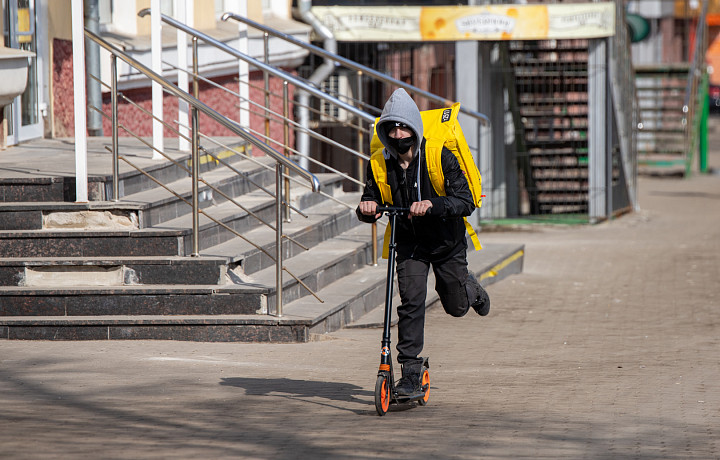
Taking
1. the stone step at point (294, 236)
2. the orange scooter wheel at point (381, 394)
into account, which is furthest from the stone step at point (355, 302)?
the orange scooter wheel at point (381, 394)

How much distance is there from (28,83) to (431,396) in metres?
5.83

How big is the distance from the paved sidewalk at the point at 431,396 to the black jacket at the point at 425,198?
775 mm

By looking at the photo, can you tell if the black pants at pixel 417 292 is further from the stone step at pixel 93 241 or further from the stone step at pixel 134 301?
the stone step at pixel 93 241

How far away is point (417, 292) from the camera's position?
19.5ft

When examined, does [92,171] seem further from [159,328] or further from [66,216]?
[159,328]

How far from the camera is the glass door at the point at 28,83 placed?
10211 millimetres

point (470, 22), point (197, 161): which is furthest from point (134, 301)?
point (470, 22)

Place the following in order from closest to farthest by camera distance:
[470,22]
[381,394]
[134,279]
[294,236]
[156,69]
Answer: [381,394]
[134,279]
[294,236]
[156,69]
[470,22]

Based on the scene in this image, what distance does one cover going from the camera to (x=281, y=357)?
7188 millimetres

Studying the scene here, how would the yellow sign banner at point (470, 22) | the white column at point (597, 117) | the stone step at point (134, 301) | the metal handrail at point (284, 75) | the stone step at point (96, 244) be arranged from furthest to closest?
the white column at point (597, 117), the yellow sign banner at point (470, 22), the metal handrail at point (284, 75), the stone step at point (96, 244), the stone step at point (134, 301)

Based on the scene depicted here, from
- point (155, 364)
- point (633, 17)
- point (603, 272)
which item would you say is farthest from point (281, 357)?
point (633, 17)

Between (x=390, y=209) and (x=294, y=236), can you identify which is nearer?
(x=390, y=209)

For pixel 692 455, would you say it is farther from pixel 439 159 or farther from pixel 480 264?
pixel 480 264

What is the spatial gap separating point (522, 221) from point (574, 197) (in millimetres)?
1740
